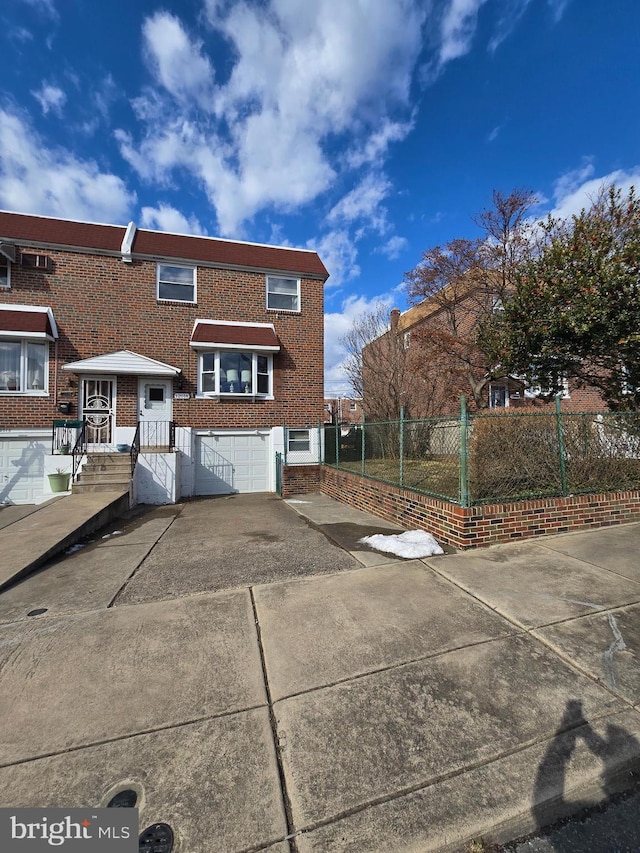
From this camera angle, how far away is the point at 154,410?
11.6 m

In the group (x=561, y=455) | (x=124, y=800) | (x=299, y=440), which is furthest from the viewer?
(x=299, y=440)

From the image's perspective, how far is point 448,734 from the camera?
2.05 meters

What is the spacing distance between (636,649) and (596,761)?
1267 mm

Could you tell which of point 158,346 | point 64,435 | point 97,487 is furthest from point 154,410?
point 97,487

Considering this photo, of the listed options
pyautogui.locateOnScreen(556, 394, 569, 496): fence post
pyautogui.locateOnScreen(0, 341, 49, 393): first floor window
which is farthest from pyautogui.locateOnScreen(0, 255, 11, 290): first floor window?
pyautogui.locateOnScreen(556, 394, 569, 496): fence post

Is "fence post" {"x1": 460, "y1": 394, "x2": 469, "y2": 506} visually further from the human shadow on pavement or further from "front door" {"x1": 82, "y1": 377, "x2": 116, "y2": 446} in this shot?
"front door" {"x1": 82, "y1": 377, "x2": 116, "y2": 446}

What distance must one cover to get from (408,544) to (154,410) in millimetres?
9325

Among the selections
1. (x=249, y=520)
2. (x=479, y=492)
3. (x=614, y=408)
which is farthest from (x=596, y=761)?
(x=614, y=408)

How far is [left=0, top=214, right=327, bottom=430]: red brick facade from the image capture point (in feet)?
36.1

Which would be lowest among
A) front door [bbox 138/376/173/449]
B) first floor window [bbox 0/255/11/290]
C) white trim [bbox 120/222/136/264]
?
front door [bbox 138/376/173/449]

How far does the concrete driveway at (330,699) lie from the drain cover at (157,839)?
39 mm

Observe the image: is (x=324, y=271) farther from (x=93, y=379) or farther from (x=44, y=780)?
(x=44, y=780)

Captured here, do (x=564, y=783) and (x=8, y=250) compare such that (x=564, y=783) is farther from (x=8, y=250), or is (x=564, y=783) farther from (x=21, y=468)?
(x=8, y=250)

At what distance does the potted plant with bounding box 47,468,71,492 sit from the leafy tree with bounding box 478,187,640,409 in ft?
35.9
